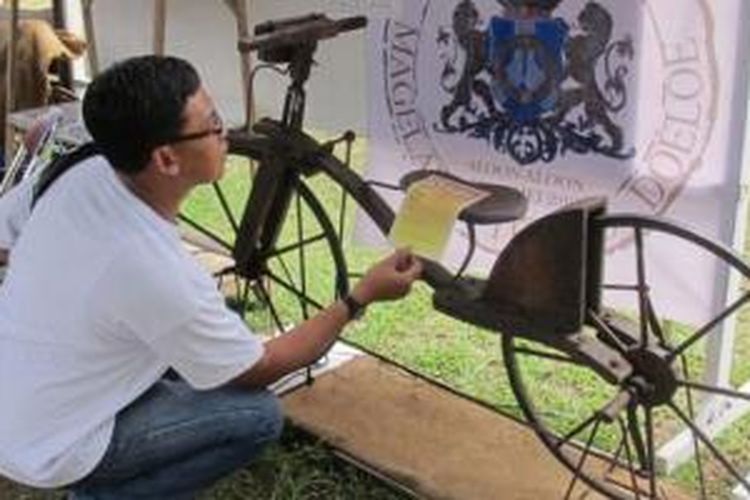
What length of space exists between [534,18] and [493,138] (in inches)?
13.9

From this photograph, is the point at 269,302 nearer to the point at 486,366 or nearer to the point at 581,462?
the point at 486,366

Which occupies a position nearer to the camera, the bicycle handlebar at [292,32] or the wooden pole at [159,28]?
the bicycle handlebar at [292,32]

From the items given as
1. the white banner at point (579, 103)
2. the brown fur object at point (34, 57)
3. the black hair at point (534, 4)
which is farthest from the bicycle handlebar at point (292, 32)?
the brown fur object at point (34, 57)

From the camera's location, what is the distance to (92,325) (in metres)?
2.13

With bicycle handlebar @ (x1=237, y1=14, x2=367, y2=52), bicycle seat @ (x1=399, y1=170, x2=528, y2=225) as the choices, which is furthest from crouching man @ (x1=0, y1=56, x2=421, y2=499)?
bicycle handlebar @ (x1=237, y1=14, x2=367, y2=52)

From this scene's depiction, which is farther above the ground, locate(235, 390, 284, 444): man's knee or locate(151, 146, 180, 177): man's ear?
locate(151, 146, 180, 177): man's ear

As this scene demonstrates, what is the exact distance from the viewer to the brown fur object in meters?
4.73

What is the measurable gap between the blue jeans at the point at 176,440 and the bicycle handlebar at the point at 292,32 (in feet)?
2.90

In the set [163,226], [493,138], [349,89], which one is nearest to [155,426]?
[163,226]

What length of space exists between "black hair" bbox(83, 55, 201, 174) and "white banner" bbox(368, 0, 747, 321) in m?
1.10

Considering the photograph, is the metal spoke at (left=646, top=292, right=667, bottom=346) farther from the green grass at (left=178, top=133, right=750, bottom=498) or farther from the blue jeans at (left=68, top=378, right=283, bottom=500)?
the blue jeans at (left=68, top=378, right=283, bottom=500)

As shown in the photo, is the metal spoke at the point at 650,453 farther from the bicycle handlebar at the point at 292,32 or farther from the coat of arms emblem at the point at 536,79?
the bicycle handlebar at the point at 292,32

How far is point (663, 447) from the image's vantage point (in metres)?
2.98

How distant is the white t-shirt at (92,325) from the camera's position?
2.09m
